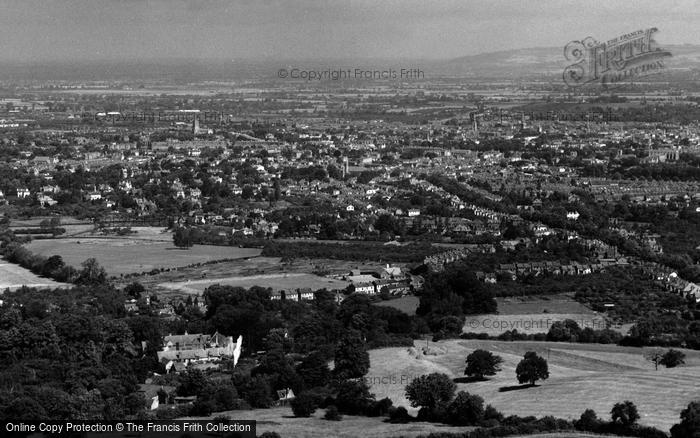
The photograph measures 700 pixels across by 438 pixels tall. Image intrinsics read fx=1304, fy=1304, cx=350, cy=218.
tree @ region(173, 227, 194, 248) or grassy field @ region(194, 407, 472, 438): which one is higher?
grassy field @ region(194, 407, 472, 438)

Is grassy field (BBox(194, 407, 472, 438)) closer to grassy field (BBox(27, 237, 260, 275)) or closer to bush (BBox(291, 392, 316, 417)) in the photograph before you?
bush (BBox(291, 392, 316, 417))

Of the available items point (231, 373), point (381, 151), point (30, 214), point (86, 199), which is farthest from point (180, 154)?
point (231, 373)

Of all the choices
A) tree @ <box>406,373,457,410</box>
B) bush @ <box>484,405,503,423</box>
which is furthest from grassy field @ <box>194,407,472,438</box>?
tree @ <box>406,373,457,410</box>

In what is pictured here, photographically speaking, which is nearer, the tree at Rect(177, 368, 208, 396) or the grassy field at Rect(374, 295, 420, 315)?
the tree at Rect(177, 368, 208, 396)

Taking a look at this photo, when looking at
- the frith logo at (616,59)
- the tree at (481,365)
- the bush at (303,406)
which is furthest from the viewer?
the frith logo at (616,59)

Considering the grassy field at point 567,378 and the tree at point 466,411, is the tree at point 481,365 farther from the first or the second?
the tree at point 466,411

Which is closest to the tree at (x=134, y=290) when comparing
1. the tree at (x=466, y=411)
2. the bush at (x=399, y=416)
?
the bush at (x=399, y=416)

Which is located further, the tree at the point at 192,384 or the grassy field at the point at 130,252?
the grassy field at the point at 130,252

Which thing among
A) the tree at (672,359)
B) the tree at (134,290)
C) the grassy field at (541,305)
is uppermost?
the tree at (672,359)
